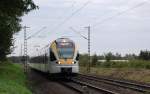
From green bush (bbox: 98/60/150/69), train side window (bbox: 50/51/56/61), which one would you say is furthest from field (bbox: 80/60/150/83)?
train side window (bbox: 50/51/56/61)

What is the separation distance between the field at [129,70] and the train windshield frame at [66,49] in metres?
7.50

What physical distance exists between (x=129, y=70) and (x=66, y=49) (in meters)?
18.7

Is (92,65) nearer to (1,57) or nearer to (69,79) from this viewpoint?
(1,57)

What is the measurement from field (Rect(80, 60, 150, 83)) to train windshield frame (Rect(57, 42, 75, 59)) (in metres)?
7.50

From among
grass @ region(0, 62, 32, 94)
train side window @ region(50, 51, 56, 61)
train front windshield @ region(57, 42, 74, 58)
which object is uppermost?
train front windshield @ region(57, 42, 74, 58)

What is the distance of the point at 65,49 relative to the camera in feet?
130

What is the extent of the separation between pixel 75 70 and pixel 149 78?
835 cm

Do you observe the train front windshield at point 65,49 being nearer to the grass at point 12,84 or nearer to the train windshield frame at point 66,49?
the train windshield frame at point 66,49

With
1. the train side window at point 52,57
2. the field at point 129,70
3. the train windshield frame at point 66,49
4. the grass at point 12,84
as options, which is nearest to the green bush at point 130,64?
the field at point 129,70

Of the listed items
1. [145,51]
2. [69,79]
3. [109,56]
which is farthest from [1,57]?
[145,51]

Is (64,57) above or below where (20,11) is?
below

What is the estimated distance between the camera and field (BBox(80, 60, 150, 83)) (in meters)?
47.2

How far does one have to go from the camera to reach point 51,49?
39719 millimetres

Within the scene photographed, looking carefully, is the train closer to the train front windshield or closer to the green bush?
the train front windshield
